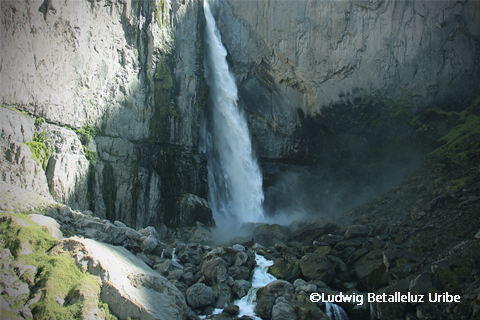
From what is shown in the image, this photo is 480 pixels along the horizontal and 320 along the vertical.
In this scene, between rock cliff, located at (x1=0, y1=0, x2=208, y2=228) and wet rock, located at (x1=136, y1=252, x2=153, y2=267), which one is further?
rock cliff, located at (x1=0, y1=0, x2=208, y2=228)

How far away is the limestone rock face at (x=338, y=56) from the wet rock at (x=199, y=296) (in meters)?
17.1

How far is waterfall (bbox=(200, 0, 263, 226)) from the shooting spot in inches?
990

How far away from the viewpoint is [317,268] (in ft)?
42.3

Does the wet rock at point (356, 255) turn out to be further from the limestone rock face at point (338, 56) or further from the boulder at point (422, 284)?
the limestone rock face at point (338, 56)

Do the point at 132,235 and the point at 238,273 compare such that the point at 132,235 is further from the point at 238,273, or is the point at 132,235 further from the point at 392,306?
the point at 392,306

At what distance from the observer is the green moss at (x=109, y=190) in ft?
59.5

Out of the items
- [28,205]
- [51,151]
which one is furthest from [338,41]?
[28,205]

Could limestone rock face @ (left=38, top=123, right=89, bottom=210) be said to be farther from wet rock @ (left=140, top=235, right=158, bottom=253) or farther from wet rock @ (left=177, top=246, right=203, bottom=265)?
wet rock @ (left=177, top=246, right=203, bottom=265)

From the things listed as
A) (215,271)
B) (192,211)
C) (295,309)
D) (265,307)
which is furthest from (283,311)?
(192,211)

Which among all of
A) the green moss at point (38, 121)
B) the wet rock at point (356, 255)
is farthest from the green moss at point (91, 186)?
the wet rock at point (356, 255)

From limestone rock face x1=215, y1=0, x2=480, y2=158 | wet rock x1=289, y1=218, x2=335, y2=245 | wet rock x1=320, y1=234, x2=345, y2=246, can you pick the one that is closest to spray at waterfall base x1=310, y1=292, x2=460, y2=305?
wet rock x1=320, y1=234, x2=345, y2=246

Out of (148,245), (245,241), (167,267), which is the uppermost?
(245,241)

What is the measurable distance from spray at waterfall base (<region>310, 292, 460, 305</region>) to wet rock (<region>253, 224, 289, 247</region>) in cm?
664

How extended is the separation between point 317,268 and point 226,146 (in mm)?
14715
